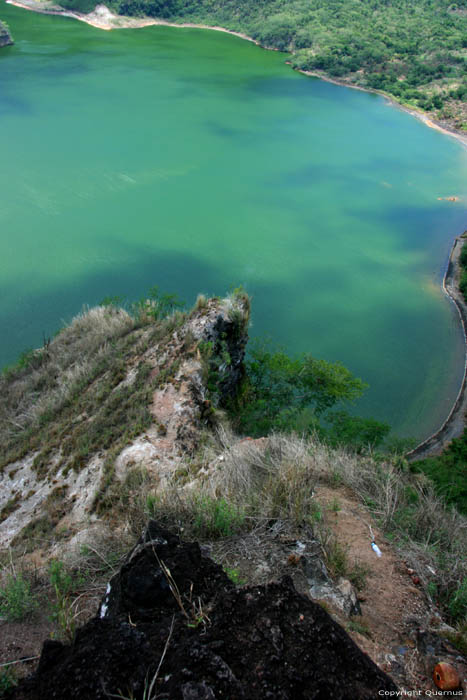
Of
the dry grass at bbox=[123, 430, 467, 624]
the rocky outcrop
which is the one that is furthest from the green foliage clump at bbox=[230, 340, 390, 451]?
the dry grass at bbox=[123, 430, 467, 624]

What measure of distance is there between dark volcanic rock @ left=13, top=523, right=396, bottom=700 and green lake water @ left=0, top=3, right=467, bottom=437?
16.6 meters

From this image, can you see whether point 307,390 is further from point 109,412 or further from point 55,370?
point 55,370

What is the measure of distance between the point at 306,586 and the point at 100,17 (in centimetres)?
9664

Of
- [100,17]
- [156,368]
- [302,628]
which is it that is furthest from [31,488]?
[100,17]

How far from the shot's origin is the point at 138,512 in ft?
14.9

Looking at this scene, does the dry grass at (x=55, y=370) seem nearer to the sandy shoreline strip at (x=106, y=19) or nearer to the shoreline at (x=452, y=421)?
the shoreline at (x=452, y=421)

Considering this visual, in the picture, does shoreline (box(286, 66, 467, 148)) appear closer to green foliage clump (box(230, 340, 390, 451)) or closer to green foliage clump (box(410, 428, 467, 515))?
green foliage clump (box(410, 428, 467, 515))

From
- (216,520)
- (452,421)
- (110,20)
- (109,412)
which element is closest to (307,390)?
(109,412)

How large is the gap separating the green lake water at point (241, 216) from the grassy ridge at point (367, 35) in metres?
12.9

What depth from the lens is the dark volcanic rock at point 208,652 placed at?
2.29m

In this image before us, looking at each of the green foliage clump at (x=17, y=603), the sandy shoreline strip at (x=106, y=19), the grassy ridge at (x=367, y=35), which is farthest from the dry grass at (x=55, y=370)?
the sandy shoreline strip at (x=106, y=19)

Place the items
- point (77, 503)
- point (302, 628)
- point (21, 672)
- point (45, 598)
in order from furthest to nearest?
1. point (77, 503)
2. point (45, 598)
3. point (21, 672)
4. point (302, 628)

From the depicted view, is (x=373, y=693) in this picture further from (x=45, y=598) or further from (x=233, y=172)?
(x=233, y=172)

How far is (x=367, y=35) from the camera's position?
75312 mm
